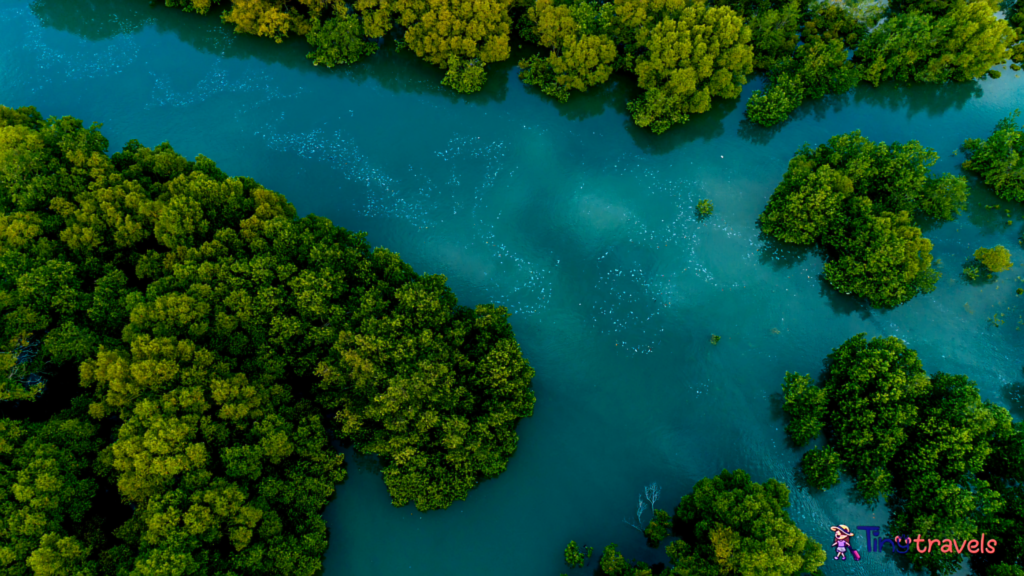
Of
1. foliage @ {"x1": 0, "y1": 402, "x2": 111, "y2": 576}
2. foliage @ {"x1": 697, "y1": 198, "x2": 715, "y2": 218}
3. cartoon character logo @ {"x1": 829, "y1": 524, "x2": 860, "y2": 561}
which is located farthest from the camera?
foliage @ {"x1": 697, "y1": 198, "x2": 715, "y2": 218}

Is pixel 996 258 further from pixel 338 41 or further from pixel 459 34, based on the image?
pixel 338 41

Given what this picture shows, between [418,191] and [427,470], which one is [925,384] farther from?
[418,191]

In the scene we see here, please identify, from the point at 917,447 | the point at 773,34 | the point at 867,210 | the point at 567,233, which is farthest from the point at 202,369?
the point at 773,34

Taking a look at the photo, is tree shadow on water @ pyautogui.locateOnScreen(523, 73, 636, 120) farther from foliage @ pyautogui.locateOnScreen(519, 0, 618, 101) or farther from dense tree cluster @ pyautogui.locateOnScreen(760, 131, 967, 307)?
dense tree cluster @ pyautogui.locateOnScreen(760, 131, 967, 307)

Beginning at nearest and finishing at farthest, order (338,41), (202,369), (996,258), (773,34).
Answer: (202,369)
(996,258)
(773,34)
(338,41)

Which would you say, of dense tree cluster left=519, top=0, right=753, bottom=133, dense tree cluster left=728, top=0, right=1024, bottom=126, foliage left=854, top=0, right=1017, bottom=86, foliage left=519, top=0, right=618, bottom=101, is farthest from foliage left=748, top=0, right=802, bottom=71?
foliage left=519, top=0, right=618, bottom=101

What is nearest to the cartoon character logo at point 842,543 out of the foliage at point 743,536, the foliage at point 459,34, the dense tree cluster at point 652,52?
the foliage at point 743,536

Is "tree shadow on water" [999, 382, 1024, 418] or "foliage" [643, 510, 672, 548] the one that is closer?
"foliage" [643, 510, 672, 548]
